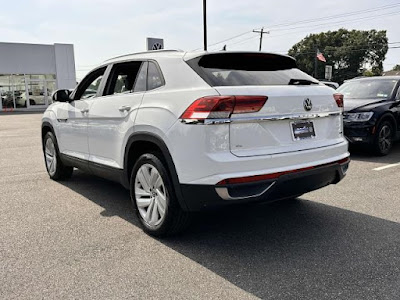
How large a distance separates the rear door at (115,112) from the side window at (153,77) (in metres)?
0.08

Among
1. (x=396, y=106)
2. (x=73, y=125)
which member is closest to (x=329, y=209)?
(x=73, y=125)

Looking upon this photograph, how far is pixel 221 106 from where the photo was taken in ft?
10.1

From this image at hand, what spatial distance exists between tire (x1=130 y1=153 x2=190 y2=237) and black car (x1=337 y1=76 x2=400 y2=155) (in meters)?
5.37

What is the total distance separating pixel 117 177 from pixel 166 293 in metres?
1.81

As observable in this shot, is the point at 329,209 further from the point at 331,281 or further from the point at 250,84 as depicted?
the point at 250,84

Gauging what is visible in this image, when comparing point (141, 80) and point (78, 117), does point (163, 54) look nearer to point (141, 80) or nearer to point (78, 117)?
point (141, 80)

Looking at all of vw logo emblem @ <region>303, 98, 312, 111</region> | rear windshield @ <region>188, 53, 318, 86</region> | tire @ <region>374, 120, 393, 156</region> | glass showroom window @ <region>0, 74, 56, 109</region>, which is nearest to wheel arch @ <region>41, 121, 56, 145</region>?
rear windshield @ <region>188, 53, 318, 86</region>

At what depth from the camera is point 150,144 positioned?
12.4ft

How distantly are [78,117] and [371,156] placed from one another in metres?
5.83

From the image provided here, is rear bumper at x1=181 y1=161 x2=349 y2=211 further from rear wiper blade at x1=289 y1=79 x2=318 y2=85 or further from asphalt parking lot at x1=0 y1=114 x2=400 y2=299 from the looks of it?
rear wiper blade at x1=289 y1=79 x2=318 y2=85

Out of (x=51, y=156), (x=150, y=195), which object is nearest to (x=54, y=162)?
(x=51, y=156)

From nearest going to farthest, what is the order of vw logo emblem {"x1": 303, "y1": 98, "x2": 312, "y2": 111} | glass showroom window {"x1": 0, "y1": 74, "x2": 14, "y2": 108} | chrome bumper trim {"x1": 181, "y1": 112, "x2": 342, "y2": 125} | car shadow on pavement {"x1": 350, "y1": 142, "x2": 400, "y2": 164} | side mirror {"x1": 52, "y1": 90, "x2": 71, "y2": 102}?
chrome bumper trim {"x1": 181, "y1": 112, "x2": 342, "y2": 125}
vw logo emblem {"x1": 303, "y1": 98, "x2": 312, "y2": 111}
side mirror {"x1": 52, "y1": 90, "x2": 71, "y2": 102}
car shadow on pavement {"x1": 350, "y1": 142, "x2": 400, "y2": 164}
glass showroom window {"x1": 0, "y1": 74, "x2": 14, "y2": 108}

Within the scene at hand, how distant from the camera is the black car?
7.72 meters

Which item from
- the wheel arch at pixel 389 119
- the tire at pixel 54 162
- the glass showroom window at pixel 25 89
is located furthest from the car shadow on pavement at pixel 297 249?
the glass showroom window at pixel 25 89
